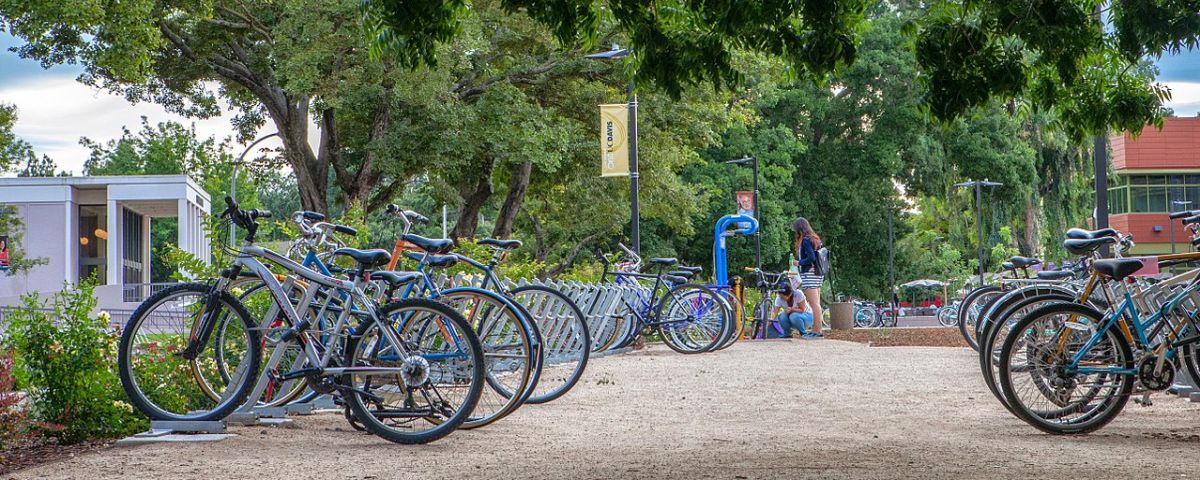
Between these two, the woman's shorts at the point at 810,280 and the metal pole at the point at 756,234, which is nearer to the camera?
the woman's shorts at the point at 810,280

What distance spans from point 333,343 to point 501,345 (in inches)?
37.6

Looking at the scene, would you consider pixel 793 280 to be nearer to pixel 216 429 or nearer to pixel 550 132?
pixel 550 132

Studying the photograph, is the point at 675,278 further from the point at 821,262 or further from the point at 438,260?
the point at 438,260

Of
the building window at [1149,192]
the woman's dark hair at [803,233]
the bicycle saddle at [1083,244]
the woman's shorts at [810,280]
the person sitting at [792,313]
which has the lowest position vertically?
the person sitting at [792,313]

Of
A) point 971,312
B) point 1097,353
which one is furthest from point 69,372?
point 971,312

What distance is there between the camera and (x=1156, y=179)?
67188mm

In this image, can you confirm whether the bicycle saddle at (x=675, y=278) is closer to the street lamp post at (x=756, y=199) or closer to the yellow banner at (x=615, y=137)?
the yellow banner at (x=615, y=137)

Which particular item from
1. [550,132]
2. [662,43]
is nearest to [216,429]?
[662,43]

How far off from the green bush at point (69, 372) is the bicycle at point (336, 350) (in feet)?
0.61

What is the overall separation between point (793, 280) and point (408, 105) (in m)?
9.56

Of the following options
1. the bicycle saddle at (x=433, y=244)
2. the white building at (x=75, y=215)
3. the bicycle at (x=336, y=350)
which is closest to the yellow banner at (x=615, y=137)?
the bicycle saddle at (x=433, y=244)

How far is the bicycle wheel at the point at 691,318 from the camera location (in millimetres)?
15320

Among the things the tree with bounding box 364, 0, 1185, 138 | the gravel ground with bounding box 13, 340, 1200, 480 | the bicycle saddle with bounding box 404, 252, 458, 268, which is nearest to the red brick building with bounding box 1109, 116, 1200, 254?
the gravel ground with bounding box 13, 340, 1200, 480

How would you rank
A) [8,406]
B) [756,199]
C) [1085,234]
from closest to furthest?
[8,406], [1085,234], [756,199]
